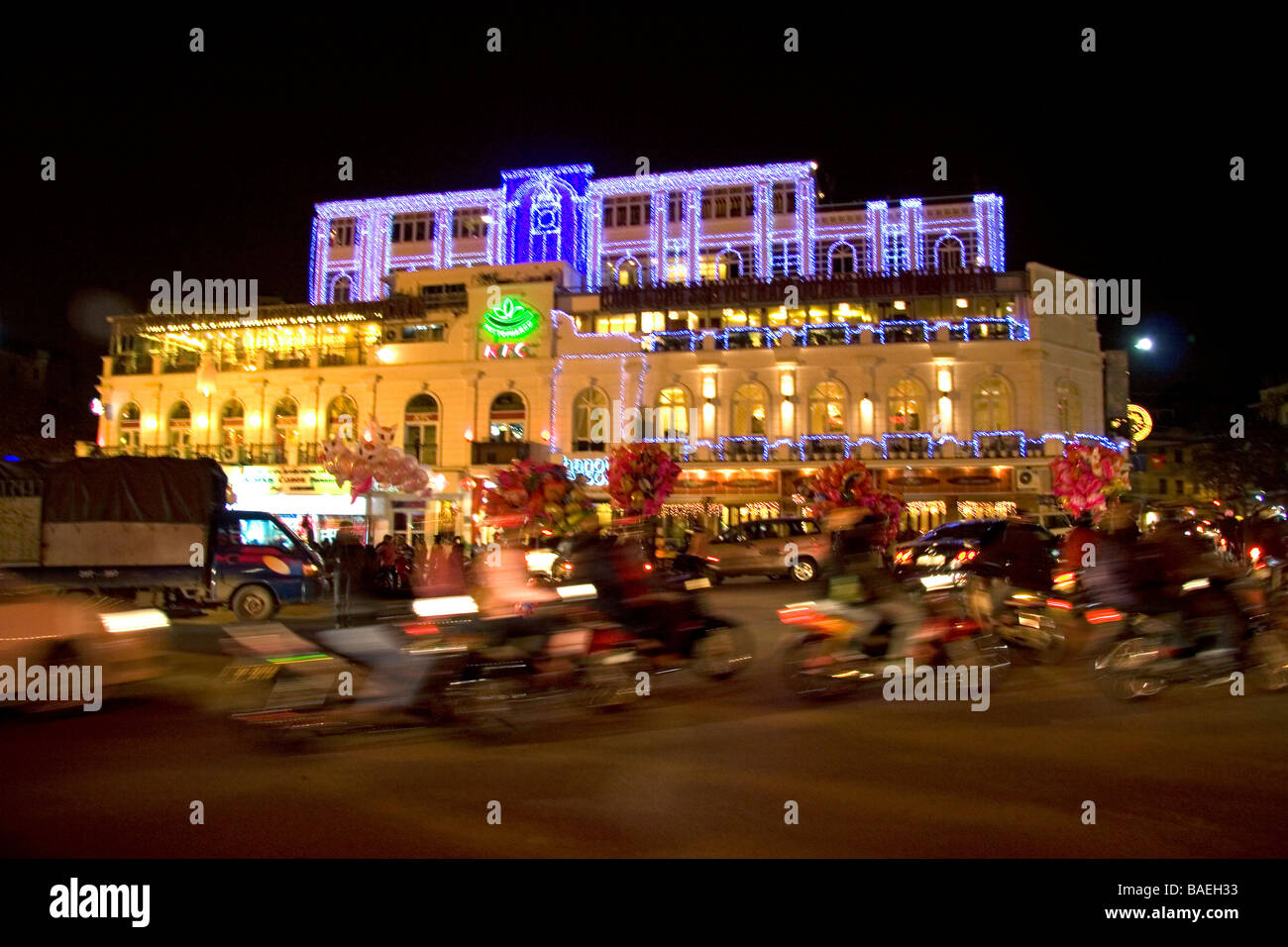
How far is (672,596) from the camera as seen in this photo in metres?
8.71

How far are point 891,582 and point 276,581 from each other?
1173cm

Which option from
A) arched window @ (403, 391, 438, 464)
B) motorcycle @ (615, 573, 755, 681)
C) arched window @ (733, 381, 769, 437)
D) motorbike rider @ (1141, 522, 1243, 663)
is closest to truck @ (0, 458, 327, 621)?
motorcycle @ (615, 573, 755, 681)

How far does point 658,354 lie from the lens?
126ft

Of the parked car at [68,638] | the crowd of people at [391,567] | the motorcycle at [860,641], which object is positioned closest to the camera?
the parked car at [68,638]

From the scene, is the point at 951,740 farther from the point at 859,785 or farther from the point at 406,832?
the point at 406,832

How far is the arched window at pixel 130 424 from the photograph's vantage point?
43.6m

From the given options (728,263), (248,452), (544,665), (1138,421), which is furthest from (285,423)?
(544,665)

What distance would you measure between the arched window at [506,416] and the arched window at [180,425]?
14.6 meters

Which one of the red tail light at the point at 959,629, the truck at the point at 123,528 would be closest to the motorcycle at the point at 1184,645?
the red tail light at the point at 959,629

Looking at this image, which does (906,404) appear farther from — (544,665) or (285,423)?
(544,665)

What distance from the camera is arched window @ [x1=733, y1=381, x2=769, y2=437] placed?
3747cm

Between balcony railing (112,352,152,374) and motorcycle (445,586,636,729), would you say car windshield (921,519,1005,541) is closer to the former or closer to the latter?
motorcycle (445,586,636,729)

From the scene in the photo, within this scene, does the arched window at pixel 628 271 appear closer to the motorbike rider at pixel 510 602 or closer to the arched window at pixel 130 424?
the arched window at pixel 130 424
